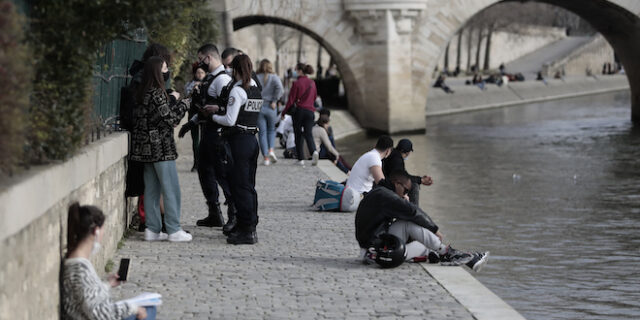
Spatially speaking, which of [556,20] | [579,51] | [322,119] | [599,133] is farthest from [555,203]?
[556,20]

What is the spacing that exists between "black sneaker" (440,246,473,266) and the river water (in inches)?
22.8

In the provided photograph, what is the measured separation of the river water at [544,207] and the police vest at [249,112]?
248 cm

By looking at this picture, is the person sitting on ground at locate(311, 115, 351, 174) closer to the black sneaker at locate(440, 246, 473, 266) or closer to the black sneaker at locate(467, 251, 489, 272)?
the black sneaker at locate(467, 251, 489, 272)

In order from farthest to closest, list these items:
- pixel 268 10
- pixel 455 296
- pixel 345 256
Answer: pixel 268 10
pixel 345 256
pixel 455 296

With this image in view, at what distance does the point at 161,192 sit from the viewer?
8.73 m

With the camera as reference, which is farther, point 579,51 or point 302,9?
point 579,51

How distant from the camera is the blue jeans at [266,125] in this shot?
15.3m

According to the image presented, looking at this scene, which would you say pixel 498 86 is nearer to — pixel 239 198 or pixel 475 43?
pixel 475 43

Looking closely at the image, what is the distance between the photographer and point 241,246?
8758mm

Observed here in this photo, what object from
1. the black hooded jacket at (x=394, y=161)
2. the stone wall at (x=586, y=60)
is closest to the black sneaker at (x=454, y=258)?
the black hooded jacket at (x=394, y=161)

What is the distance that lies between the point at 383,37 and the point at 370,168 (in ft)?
61.0

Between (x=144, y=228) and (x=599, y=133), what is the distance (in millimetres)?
21557

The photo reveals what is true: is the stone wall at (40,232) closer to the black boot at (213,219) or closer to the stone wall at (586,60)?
the black boot at (213,219)

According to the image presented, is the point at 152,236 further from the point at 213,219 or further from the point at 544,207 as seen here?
the point at 544,207
